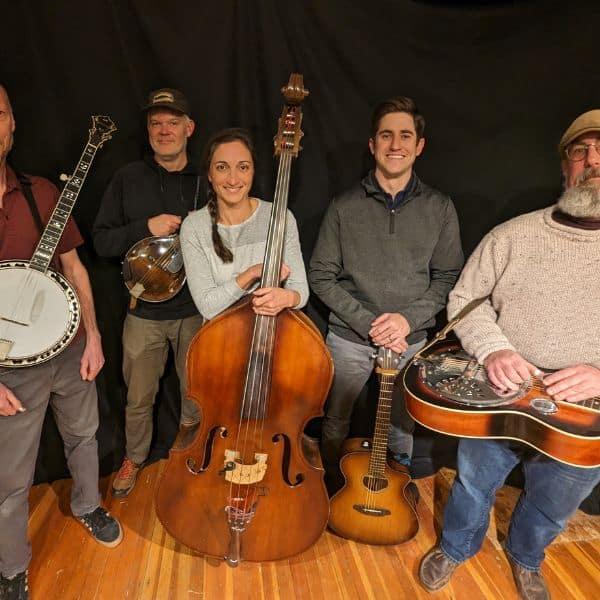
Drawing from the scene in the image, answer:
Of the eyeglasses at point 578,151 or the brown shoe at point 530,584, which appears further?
the brown shoe at point 530,584

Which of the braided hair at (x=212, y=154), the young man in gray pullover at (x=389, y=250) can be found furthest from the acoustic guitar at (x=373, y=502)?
the braided hair at (x=212, y=154)

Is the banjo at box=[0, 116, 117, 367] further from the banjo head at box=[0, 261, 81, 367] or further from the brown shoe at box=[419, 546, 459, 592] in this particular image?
the brown shoe at box=[419, 546, 459, 592]

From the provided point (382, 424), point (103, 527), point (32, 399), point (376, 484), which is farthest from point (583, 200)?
point (103, 527)

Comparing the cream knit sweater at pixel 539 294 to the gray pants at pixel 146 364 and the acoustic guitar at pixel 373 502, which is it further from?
the gray pants at pixel 146 364

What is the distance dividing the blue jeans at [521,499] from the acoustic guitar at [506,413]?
34 cm

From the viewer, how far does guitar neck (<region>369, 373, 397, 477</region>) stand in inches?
78.5

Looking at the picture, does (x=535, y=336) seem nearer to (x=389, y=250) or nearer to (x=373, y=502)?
(x=389, y=250)

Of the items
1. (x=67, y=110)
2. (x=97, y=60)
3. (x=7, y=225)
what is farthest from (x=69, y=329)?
(x=97, y=60)

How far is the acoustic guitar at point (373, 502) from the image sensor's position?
6.85ft

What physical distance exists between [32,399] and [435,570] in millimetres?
1800

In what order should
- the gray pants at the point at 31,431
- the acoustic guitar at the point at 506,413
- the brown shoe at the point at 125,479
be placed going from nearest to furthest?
the acoustic guitar at the point at 506,413 → the gray pants at the point at 31,431 → the brown shoe at the point at 125,479

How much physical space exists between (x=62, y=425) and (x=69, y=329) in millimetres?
555

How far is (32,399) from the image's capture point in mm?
1705

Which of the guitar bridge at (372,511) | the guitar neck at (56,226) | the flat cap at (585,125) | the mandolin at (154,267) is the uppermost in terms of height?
the flat cap at (585,125)
